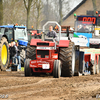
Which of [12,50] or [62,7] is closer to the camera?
[12,50]

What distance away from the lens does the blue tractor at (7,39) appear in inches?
516

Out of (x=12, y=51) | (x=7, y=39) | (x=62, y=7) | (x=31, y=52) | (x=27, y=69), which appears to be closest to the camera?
(x=27, y=69)

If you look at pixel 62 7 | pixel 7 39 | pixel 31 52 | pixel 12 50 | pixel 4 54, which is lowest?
pixel 4 54

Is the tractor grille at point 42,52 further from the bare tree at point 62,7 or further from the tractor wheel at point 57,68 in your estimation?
the bare tree at point 62,7

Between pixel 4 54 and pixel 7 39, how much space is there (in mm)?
784

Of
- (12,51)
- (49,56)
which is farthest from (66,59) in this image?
Result: (12,51)

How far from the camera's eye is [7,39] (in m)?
13.8

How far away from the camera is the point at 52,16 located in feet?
247

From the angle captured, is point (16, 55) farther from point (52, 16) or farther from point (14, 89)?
point (52, 16)

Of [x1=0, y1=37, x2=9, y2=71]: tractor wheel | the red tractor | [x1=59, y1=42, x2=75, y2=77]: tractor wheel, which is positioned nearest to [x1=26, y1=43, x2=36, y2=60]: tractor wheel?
the red tractor

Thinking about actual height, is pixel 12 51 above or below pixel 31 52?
below

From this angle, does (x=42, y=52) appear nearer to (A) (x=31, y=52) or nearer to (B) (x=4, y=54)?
(A) (x=31, y=52)

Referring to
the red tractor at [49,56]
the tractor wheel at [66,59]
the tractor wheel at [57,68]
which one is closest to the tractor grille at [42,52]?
the red tractor at [49,56]

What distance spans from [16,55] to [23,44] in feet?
6.56
